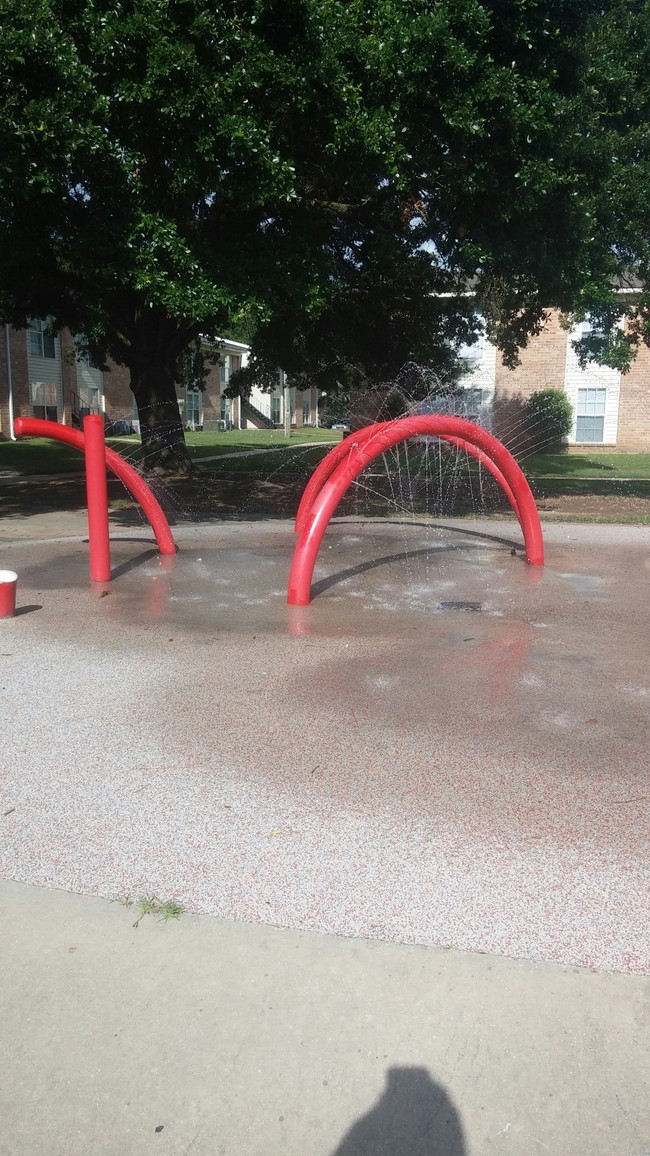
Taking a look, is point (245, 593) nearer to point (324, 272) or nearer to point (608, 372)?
point (324, 272)

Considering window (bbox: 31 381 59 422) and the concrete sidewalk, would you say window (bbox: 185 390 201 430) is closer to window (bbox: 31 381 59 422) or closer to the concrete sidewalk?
window (bbox: 31 381 59 422)

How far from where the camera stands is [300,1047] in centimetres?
256

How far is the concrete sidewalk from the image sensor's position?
7.52 ft

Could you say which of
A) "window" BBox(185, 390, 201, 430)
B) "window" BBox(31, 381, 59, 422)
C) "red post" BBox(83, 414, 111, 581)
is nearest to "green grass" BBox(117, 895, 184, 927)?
"red post" BBox(83, 414, 111, 581)

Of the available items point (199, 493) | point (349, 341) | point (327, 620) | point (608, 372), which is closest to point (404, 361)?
point (349, 341)

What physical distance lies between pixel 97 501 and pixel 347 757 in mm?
5202

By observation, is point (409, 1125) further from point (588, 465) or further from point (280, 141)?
point (588, 465)

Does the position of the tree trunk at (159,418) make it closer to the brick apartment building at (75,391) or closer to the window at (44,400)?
the brick apartment building at (75,391)

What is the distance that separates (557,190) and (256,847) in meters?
11.4

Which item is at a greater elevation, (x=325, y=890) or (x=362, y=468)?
(x=362, y=468)

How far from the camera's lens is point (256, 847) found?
3693 mm

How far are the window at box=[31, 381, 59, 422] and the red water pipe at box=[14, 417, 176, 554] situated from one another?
31.1 m

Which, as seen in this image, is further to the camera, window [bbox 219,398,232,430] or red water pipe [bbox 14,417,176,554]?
window [bbox 219,398,232,430]

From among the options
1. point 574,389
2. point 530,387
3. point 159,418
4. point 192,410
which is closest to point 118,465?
point 159,418
